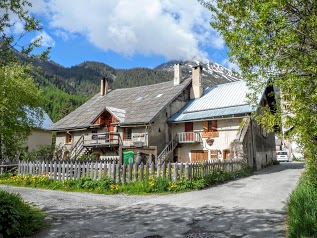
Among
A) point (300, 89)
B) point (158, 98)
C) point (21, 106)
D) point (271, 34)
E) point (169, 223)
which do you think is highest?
point (158, 98)

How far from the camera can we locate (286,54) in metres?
6.48

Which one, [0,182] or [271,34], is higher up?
[271,34]

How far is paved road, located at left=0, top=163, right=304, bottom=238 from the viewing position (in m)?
6.54

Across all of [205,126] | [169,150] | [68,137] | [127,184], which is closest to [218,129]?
[205,126]

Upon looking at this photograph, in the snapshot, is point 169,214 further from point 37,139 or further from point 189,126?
point 37,139

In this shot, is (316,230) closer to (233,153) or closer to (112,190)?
(112,190)

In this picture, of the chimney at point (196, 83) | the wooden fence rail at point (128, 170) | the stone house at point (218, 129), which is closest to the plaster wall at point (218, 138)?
the stone house at point (218, 129)

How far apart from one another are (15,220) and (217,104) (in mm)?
24489

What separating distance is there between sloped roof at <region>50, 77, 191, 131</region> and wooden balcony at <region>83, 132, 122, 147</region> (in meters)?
1.75

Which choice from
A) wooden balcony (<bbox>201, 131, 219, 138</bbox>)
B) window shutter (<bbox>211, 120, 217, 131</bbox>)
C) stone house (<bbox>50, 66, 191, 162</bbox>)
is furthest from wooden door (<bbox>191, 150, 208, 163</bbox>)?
stone house (<bbox>50, 66, 191, 162</bbox>)

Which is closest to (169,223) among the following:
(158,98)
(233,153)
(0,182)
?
(0,182)

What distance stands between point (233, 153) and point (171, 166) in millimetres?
9403

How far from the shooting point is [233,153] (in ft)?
70.9

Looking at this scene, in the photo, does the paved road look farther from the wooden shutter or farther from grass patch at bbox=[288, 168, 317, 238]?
the wooden shutter
